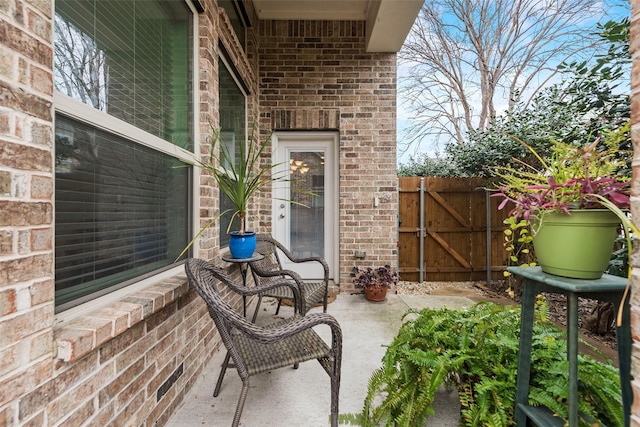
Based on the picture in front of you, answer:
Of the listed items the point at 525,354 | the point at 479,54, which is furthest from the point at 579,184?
the point at 479,54

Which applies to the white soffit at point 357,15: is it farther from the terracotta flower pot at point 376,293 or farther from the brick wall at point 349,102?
→ the terracotta flower pot at point 376,293

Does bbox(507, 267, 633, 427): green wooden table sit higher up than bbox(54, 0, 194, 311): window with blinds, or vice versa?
bbox(54, 0, 194, 311): window with blinds

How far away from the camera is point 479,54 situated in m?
6.53

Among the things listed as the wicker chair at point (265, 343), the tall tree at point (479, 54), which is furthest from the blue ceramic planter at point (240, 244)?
the tall tree at point (479, 54)

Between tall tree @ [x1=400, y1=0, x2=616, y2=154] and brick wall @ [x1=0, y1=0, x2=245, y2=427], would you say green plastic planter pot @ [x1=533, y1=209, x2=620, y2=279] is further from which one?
tall tree @ [x1=400, y1=0, x2=616, y2=154]

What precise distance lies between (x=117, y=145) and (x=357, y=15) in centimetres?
349

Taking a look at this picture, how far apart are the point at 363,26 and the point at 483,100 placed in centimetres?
476

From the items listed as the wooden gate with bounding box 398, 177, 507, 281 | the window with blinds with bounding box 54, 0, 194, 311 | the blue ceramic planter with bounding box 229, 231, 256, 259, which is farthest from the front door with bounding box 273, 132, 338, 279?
the window with blinds with bounding box 54, 0, 194, 311

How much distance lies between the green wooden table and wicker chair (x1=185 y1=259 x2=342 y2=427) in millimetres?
740

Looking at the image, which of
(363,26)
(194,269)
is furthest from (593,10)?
(194,269)

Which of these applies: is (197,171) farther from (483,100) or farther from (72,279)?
(483,100)

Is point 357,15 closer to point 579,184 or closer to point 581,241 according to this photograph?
point 579,184

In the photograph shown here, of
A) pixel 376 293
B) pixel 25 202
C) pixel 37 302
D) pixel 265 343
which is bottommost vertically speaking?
pixel 376 293

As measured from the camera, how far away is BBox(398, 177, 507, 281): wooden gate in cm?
421
